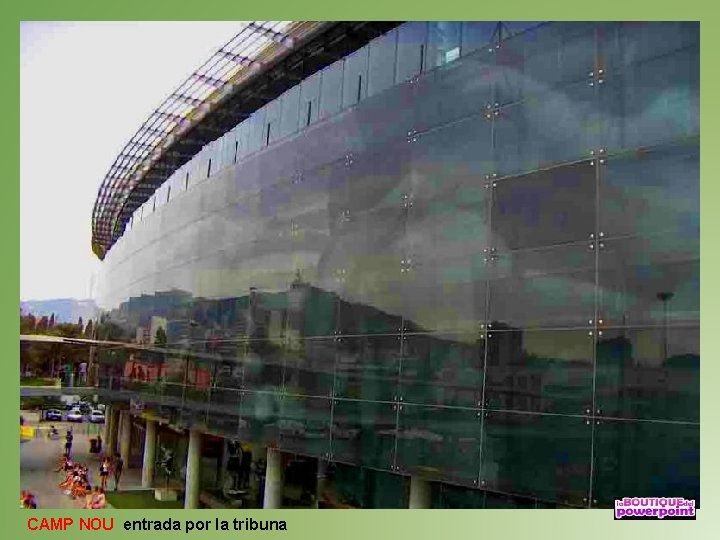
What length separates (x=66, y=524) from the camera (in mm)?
9695

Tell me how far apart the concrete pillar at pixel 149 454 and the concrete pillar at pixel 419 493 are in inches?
318

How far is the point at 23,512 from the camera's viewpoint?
990 centimetres

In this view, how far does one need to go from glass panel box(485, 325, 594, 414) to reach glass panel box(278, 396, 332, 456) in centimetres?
346

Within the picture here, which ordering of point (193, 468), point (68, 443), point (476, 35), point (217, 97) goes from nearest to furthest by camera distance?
point (476, 35), point (68, 443), point (193, 468), point (217, 97)

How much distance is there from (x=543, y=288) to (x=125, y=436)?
12785 millimetres

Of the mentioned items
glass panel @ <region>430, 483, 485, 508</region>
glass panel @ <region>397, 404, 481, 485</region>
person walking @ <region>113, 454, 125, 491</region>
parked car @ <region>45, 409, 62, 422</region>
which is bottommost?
person walking @ <region>113, 454, 125, 491</region>

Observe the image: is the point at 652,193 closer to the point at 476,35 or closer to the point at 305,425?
the point at 476,35

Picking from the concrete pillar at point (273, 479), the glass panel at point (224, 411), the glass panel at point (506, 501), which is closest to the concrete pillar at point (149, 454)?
the glass panel at point (224, 411)

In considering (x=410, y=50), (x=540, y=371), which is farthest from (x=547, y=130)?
(x=410, y=50)

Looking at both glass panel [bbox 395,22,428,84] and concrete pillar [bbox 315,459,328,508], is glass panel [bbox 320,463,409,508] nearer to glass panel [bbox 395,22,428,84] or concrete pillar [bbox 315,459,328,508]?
concrete pillar [bbox 315,459,328,508]

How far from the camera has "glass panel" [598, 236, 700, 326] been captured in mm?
7844

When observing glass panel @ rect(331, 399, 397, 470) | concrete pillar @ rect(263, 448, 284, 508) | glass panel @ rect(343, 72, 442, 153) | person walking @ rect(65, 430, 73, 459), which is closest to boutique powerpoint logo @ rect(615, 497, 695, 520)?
glass panel @ rect(331, 399, 397, 470)

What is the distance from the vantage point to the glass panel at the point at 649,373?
306 inches

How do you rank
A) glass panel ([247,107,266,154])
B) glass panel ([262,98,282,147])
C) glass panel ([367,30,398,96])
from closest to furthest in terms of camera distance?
glass panel ([367,30,398,96]) < glass panel ([262,98,282,147]) < glass panel ([247,107,266,154])
